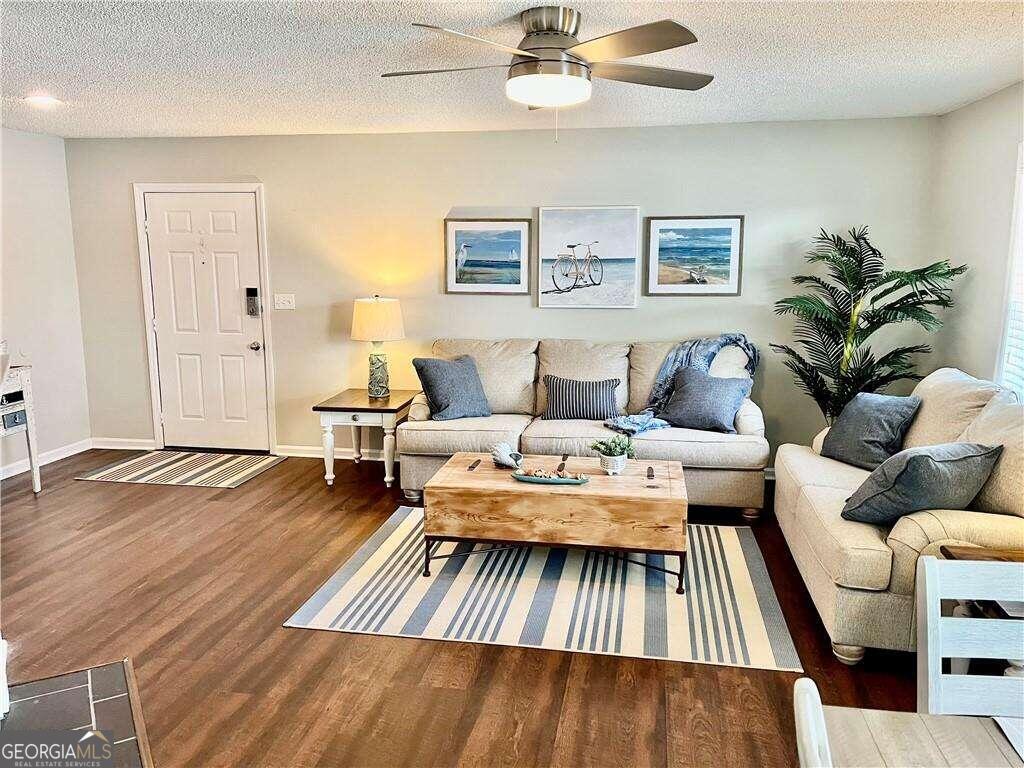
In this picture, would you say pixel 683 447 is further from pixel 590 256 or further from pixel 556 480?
pixel 590 256

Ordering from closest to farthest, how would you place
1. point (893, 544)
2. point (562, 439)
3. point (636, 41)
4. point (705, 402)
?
1. point (636, 41)
2. point (893, 544)
3. point (562, 439)
4. point (705, 402)

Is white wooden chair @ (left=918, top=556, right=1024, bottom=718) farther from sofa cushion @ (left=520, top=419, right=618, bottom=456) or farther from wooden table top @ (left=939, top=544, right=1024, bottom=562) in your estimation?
sofa cushion @ (left=520, top=419, right=618, bottom=456)

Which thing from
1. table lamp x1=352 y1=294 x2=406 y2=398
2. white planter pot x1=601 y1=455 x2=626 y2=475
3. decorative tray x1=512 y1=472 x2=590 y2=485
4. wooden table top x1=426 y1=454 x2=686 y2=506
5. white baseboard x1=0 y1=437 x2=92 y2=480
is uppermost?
table lamp x1=352 y1=294 x2=406 y2=398

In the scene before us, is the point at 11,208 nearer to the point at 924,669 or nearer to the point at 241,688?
the point at 241,688

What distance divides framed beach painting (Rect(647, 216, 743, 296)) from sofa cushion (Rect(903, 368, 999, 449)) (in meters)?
1.55

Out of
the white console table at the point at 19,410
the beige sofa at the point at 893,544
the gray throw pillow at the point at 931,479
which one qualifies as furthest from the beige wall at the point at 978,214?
the white console table at the point at 19,410

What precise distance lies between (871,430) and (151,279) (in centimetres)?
508

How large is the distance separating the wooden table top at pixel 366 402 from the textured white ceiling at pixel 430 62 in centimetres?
183

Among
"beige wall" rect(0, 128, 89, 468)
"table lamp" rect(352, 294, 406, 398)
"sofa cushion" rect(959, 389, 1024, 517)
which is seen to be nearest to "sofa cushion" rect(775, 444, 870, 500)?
"sofa cushion" rect(959, 389, 1024, 517)

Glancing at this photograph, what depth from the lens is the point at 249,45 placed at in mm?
3031

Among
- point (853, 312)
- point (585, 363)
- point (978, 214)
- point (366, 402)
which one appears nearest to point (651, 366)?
point (585, 363)

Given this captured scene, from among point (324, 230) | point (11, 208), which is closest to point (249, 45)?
point (324, 230)

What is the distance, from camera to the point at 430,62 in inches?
131

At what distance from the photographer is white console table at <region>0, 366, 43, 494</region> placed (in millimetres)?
4438
